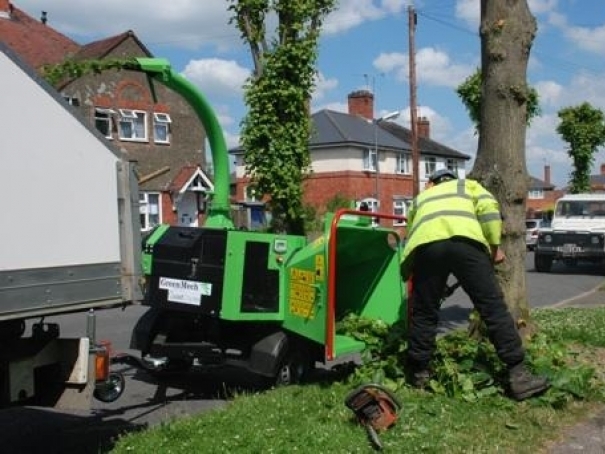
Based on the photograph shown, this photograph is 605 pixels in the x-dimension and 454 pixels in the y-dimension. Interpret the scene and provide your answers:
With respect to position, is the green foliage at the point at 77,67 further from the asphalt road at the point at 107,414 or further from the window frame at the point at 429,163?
the window frame at the point at 429,163

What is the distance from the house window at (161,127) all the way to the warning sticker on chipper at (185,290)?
33300mm

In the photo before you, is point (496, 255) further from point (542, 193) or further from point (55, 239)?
point (542, 193)

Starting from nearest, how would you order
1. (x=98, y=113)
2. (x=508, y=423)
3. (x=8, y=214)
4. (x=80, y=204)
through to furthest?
(x=8, y=214) → (x=80, y=204) → (x=508, y=423) → (x=98, y=113)

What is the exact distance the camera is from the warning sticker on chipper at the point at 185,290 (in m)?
6.72

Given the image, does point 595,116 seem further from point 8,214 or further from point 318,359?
point 8,214

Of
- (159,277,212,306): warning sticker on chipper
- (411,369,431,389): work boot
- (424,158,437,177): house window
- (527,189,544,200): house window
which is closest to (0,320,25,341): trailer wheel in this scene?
(159,277,212,306): warning sticker on chipper

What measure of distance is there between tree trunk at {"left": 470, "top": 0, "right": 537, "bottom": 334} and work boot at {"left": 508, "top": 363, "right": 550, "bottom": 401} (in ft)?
3.92

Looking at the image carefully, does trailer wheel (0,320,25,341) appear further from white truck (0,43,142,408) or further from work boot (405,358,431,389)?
work boot (405,358,431,389)

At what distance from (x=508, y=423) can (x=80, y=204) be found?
298cm

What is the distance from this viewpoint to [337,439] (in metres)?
4.82

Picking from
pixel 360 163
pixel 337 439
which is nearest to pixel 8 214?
pixel 337 439

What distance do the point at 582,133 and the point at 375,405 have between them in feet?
91.1

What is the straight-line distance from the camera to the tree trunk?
6746 millimetres

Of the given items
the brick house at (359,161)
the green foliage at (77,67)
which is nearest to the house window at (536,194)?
the brick house at (359,161)
